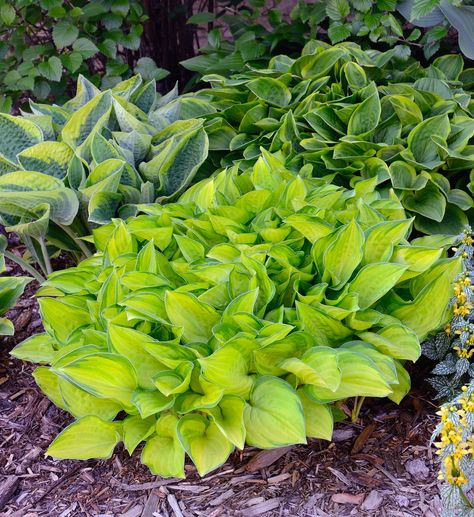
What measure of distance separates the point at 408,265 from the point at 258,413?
559mm

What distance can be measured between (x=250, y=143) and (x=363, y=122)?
0.47 metres

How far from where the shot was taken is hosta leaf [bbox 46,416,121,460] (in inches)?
67.9

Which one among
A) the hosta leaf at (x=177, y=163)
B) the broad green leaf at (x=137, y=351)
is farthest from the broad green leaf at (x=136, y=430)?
the hosta leaf at (x=177, y=163)

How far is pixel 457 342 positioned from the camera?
1.91m

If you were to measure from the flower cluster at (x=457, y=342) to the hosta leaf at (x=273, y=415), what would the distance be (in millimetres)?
559

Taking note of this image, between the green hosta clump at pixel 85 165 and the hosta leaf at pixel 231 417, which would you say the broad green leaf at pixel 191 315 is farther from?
the green hosta clump at pixel 85 165

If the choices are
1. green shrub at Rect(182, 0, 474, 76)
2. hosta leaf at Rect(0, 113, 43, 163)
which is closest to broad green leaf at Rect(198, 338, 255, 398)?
hosta leaf at Rect(0, 113, 43, 163)

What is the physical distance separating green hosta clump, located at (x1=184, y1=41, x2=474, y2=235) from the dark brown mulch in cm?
79

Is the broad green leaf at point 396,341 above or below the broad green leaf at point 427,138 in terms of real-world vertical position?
below

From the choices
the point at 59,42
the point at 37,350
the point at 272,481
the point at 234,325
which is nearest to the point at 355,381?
the point at 234,325

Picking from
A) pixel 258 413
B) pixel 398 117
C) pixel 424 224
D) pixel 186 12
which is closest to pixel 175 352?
pixel 258 413

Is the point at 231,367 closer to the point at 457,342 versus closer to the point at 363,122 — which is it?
the point at 457,342

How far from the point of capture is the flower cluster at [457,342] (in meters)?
1.81

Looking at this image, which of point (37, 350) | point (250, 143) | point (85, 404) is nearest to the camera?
point (85, 404)
